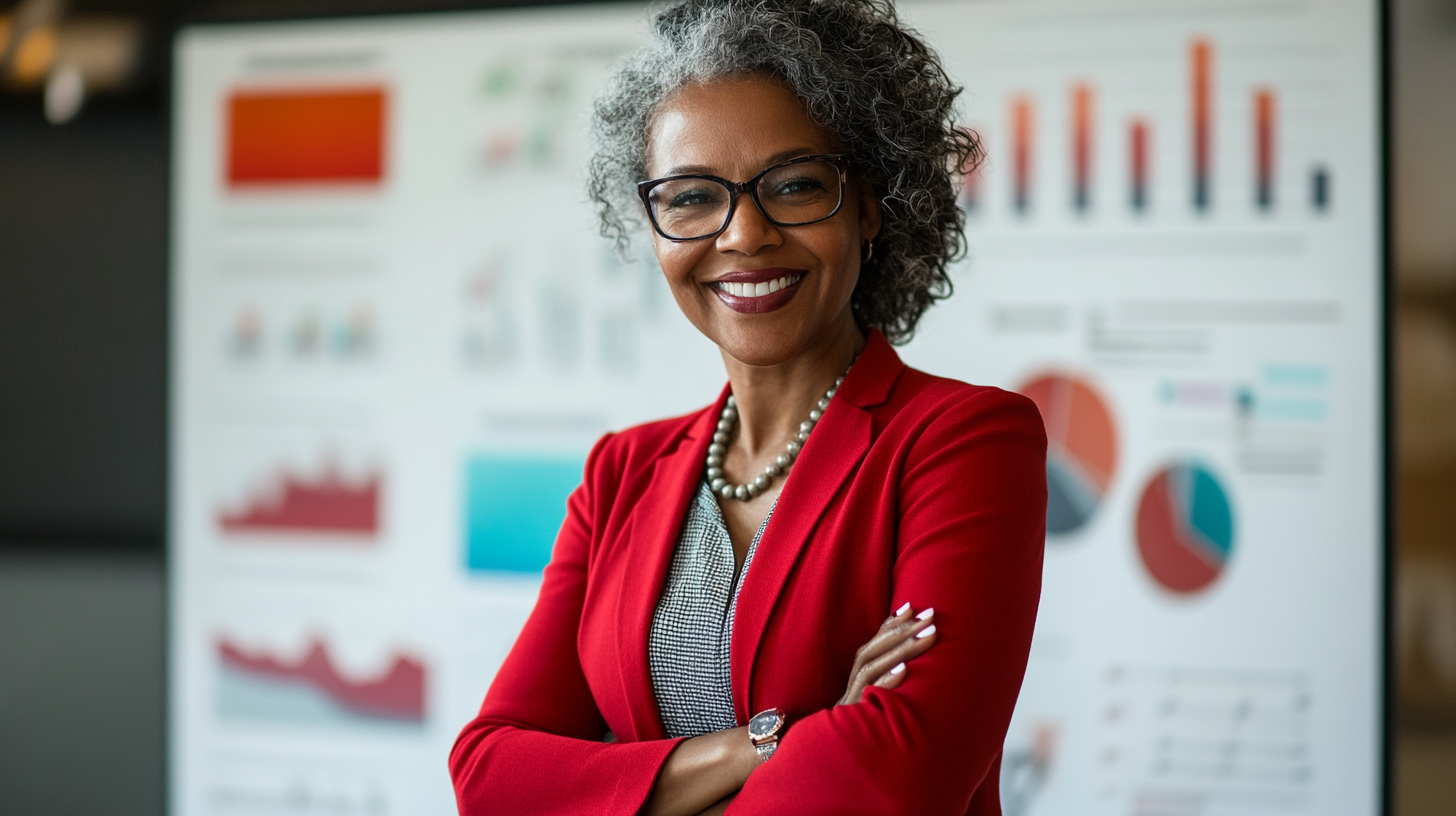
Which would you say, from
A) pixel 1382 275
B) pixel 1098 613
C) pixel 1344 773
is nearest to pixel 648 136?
pixel 1098 613

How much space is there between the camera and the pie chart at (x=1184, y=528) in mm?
2770

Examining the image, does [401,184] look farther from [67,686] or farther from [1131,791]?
[1131,791]

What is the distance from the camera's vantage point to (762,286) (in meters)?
1.32

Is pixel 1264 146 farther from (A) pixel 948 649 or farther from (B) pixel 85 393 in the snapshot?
(B) pixel 85 393

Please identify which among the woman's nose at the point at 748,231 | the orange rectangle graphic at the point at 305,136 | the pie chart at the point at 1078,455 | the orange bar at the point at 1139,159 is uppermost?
the orange rectangle graphic at the point at 305,136

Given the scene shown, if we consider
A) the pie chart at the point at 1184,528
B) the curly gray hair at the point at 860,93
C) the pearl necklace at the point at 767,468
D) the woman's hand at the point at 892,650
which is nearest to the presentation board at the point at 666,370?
the pie chart at the point at 1184,528

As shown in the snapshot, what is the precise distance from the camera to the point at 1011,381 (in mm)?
2887

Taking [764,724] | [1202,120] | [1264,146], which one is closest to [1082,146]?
[1202,120]

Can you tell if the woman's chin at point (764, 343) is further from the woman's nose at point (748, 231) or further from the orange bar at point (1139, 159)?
the orange bar at point (1139, 159)

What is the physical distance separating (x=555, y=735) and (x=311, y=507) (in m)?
2.18

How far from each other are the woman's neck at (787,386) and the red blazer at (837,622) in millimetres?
44

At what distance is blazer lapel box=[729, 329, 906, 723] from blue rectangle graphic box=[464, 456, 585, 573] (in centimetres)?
186

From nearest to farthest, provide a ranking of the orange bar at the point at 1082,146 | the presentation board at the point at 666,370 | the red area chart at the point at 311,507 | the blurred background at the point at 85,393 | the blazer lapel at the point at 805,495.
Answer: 1. the blazer lapel at the point at 805,495
2. the presentation board at the point at 666,370
3. the orange bar at the point at 1082,146
4. the red area chart at the point at 311,507
5. the blurred background at the point at 85,393

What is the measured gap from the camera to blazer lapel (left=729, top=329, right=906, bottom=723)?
1254 mm
